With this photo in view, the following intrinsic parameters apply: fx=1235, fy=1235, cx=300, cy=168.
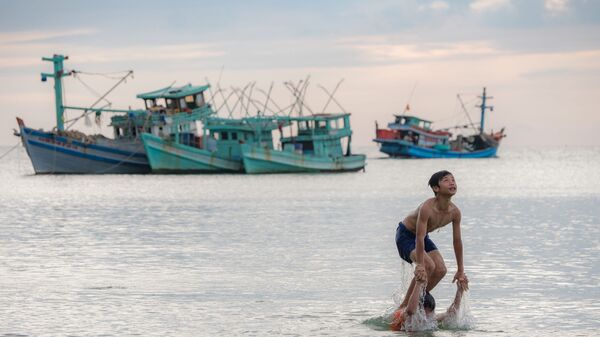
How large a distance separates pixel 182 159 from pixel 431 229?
65892 mm

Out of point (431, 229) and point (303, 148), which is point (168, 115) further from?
point (431, 229)

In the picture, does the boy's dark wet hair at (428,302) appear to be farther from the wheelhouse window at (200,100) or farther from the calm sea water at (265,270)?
the wheelhouse window at (200,100)

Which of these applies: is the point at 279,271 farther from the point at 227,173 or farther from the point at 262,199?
the point at 227,173

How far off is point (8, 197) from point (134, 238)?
2939 centimetres

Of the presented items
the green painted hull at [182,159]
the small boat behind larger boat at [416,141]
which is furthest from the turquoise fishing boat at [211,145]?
the small boat behind larger boat at [416,141]

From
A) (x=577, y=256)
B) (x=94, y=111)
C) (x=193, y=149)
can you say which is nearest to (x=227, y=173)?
(x=193, y=149)

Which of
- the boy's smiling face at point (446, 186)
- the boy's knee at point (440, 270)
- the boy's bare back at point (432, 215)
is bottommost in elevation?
the boy's knee at point (440, 270)

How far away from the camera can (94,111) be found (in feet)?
262

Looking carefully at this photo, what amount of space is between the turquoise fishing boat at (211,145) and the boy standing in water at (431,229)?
202 feet

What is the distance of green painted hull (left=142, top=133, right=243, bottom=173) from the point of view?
249 ft

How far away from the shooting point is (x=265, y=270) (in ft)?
65.6

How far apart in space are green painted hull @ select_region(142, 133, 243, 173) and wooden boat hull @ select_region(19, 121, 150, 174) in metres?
1.88

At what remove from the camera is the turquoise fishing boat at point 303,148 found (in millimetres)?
77125

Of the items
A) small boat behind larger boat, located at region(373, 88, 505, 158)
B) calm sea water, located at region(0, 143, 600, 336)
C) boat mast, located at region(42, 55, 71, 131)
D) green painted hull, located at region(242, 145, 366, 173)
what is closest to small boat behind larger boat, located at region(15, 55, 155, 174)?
boat mast, located at region(42, 55, 71, 131)
